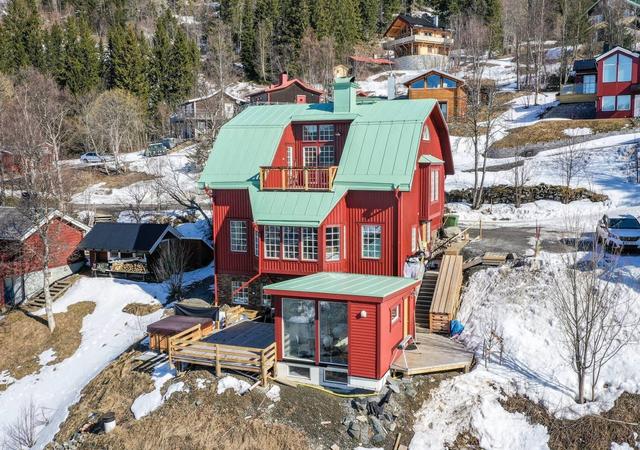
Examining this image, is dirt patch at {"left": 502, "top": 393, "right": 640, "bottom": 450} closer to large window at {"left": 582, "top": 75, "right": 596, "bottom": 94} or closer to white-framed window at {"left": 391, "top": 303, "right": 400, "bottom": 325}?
white-framed window at {"left": 391, "top": 303, "right": 400, "bottom": 325}

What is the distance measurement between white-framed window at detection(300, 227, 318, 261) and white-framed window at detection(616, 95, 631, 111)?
37.1 meters

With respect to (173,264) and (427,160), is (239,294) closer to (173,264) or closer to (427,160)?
(173,264)

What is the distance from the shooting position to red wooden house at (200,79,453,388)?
17891 millimetres

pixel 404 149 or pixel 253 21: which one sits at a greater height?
pixel 253 21

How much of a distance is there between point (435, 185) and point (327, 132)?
550 centimetres

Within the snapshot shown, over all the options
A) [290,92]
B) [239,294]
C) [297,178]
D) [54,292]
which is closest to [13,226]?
[54,292]

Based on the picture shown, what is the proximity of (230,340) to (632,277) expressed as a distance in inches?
562

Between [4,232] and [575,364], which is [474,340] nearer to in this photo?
[575,364]

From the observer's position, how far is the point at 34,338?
26.2 metres

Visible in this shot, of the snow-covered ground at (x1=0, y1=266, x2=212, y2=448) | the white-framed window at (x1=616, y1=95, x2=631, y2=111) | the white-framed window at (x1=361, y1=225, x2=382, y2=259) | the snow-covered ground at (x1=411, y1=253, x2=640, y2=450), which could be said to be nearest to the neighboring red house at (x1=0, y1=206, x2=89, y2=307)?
the snow-covered ground at (x1=0, y1=266, x2=212, y2=448)

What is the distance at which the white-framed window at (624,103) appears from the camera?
4759 cm

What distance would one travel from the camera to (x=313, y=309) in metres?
18.0

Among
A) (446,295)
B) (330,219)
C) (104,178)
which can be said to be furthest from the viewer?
(104,178)

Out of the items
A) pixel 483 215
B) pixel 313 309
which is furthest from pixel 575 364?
pixel 483 215
